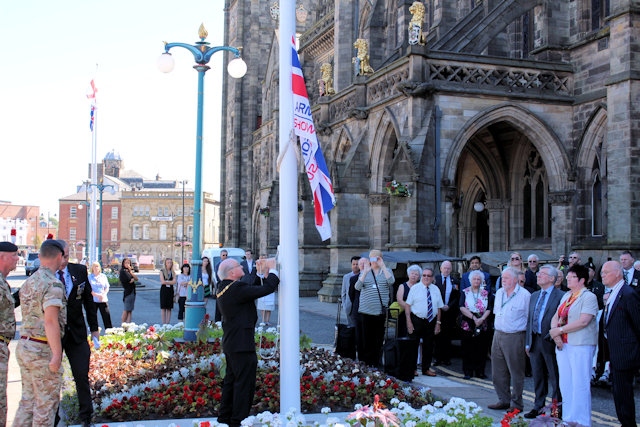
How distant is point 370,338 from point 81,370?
198 inches

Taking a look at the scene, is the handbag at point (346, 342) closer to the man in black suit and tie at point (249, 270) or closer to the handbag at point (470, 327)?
the handbag at point (470, 327)

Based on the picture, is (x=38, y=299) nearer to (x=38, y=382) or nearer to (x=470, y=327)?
(x=38, y=382)

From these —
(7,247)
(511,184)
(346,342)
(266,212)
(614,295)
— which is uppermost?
(511,184)

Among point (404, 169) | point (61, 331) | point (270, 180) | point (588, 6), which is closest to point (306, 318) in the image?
point (404, 169)

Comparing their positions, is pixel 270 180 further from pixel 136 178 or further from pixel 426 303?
pixel 136 178

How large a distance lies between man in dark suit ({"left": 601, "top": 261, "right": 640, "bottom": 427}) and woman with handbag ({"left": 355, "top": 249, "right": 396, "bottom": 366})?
4.11 m

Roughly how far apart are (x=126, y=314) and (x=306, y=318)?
4.96m

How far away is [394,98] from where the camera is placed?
2088 cm

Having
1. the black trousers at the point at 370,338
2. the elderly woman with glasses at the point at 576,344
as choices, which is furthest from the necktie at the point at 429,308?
the elderly woman with glasses at the point at 576,344

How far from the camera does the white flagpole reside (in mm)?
6863

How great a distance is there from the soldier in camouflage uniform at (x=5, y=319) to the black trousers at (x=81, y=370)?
3.65ft

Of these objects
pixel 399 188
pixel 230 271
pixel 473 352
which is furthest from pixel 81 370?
pixel 399 188

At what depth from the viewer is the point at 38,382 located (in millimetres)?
6031

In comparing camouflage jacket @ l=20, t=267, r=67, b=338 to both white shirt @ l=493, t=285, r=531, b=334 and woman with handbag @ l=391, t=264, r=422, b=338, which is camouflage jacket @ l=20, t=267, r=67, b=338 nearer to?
white shirt @ l=493, t=285, r=531, b=334
